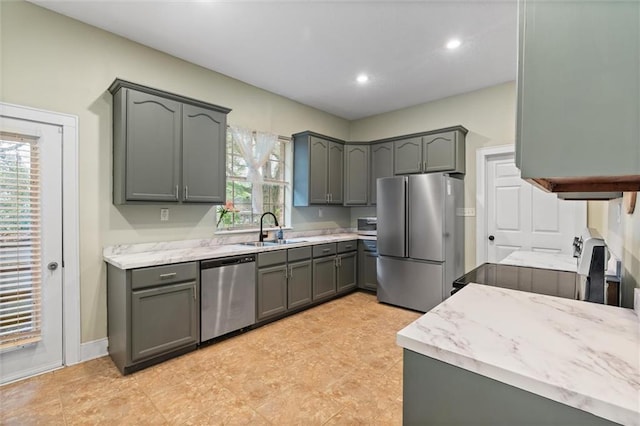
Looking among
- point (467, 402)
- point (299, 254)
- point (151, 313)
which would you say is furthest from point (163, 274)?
point (467, 402)

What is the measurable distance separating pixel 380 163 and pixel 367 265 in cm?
161

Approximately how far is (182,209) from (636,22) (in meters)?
3.42

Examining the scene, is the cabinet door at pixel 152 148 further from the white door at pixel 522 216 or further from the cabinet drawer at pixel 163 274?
the white door at pixel 522 216

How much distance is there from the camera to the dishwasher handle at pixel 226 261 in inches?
111

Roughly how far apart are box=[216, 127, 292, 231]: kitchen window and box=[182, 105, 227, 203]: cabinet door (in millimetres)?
465

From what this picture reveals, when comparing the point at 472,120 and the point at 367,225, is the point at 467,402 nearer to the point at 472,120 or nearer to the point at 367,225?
the point at 472,120

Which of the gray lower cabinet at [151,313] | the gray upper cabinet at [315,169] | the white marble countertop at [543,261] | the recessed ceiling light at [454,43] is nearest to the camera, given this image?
the white marble countertop at [543,261]

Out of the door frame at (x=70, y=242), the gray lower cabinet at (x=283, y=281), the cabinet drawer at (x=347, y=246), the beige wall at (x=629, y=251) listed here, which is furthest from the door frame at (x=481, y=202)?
the door frame at (x=70, y=242)

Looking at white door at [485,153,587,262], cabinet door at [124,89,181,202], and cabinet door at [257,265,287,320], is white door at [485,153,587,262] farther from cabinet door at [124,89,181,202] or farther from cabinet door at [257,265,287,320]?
cabinet door at [124,89,181,202]

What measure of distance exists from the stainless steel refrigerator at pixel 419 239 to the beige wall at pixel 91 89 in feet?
7.82

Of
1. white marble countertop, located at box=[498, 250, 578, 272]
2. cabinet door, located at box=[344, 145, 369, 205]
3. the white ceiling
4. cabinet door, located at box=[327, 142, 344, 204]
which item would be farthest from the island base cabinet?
cabinet door, located at box=[344, 145, 369, 205]

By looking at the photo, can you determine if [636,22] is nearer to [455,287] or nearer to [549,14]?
[549,14]

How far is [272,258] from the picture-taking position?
11.1 feet

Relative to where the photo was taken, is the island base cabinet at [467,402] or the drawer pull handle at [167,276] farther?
the drawer pull handle at [167,276]
